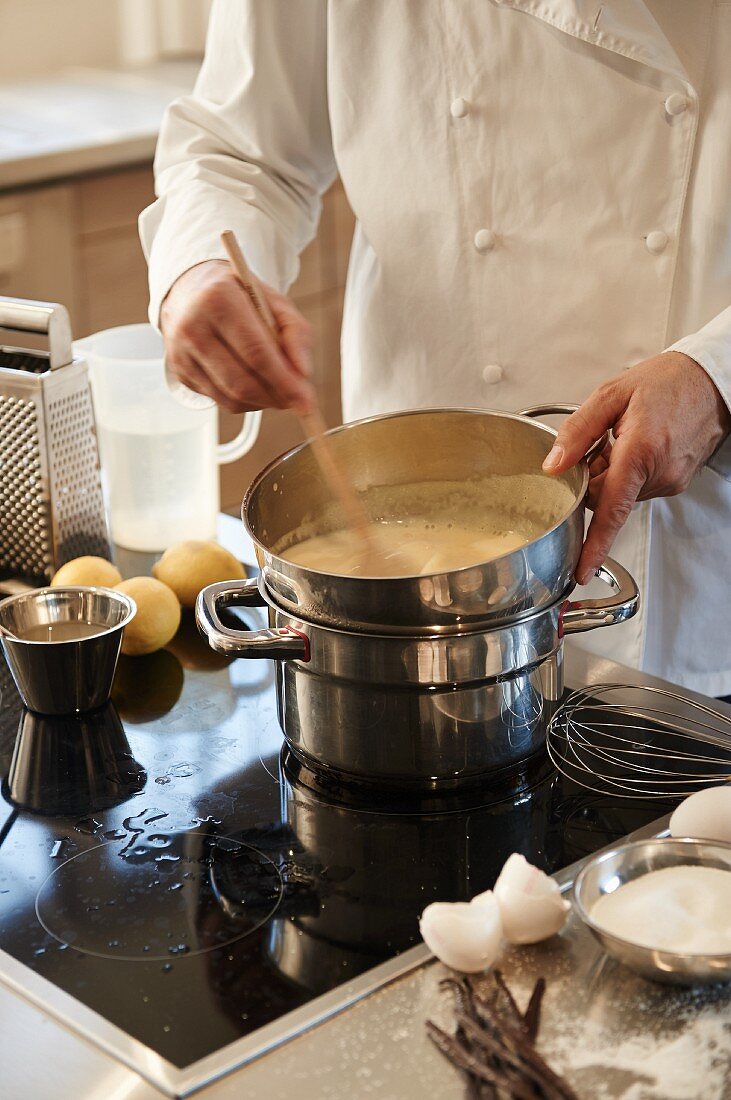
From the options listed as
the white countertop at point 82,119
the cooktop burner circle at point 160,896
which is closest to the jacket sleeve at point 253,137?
the cooktop burner circle at point 160,896

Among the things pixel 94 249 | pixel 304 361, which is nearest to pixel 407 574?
pixel 304 361

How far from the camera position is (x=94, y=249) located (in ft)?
8.97

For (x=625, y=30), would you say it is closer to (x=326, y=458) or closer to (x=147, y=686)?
(x=326, y=458)

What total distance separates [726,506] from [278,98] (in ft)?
1.94

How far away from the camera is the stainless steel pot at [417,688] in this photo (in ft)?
2.58

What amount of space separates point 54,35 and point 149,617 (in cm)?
254

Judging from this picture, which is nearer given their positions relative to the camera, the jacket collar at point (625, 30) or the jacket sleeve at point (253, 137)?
the jacket collar at point (625, 30)

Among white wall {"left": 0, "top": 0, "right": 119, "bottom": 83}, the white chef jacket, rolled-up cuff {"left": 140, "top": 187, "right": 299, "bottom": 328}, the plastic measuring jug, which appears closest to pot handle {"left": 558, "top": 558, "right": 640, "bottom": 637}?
the white chef jacket

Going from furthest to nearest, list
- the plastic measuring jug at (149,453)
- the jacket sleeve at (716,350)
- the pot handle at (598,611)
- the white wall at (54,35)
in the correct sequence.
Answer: the white wall at (54,35) → the plastic measuring jug at (149,453) → the jacket sleeve at (716,350) → the pot handle at (598,611)

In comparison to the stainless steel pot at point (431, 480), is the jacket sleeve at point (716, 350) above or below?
above

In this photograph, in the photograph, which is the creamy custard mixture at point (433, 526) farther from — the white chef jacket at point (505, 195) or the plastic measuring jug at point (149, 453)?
the plastic measuring jug at point (149, 453)

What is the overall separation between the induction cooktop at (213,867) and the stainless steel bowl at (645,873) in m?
0.08

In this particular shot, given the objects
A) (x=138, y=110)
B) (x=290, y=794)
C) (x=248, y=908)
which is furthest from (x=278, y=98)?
(x=138, y=110)

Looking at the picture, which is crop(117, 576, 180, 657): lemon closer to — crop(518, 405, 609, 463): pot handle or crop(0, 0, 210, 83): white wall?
crop(518, 405, 609, 463): pot handle
